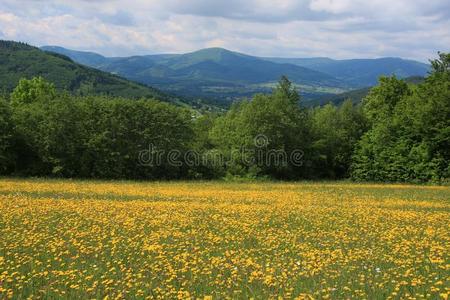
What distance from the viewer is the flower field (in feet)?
32.0

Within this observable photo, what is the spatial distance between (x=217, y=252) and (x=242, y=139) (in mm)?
49438

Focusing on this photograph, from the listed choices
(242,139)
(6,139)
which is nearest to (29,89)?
(6,139)

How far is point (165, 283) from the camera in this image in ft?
33.3

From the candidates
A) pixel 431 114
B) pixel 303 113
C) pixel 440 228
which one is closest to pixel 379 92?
pixel 303 113

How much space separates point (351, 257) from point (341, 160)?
57580 mm

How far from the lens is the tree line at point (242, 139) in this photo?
158 feet

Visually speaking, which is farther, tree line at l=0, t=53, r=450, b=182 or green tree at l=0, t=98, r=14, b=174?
tree line at l=0, t=53, r=450, b=182
